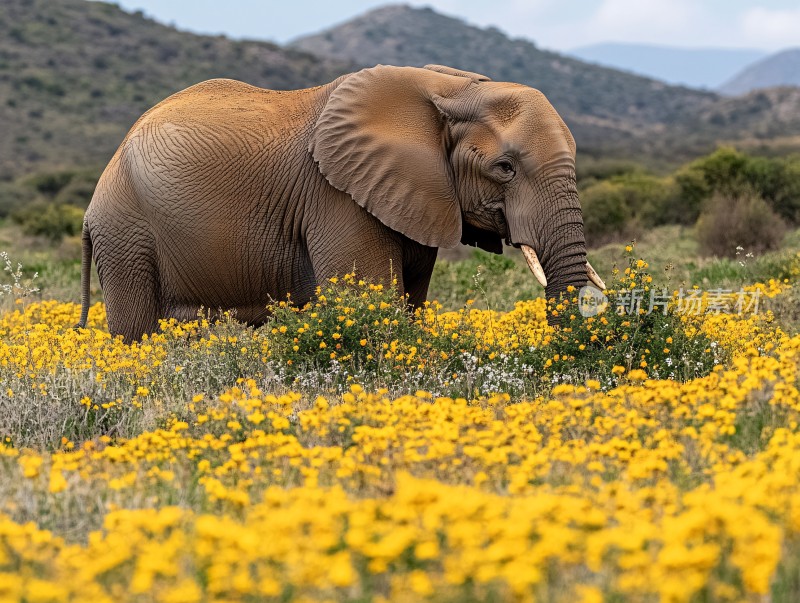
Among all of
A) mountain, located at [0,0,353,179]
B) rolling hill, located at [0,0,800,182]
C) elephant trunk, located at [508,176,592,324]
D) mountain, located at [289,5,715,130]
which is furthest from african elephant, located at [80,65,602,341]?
mountain, located at [289,5,715,130]

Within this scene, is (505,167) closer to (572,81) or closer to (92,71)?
(92,71)

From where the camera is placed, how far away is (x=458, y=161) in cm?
823

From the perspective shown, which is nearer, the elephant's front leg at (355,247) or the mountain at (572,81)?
the elephant's front leg at (355,247)

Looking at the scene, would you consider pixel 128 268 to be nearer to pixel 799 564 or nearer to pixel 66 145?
pixel 799 564

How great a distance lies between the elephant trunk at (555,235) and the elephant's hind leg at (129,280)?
9.39 feet

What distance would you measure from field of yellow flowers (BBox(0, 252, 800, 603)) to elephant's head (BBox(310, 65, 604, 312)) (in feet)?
1.82

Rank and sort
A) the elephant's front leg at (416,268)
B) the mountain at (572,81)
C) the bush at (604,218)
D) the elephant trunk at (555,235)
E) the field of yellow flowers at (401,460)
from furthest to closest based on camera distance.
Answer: the mountain at (572,81)
the bush at (604,218)
the elephant's front leg at (416,268)
the elephant trunk at (555,235)
the field of yellow flowers at (401,460)

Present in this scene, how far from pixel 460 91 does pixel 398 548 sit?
5.40 metres

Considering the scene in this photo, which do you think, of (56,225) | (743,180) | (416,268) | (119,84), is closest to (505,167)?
(416,268)

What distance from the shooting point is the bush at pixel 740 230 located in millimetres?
16625

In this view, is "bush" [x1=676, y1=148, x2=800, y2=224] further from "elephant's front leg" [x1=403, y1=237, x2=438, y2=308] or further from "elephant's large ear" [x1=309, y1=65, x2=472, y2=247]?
"elephant's large ear" [x1=309, y1=65, x2=472, y2=247]

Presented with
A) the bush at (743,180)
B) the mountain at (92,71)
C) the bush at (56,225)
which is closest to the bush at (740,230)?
the bush at (743,180)

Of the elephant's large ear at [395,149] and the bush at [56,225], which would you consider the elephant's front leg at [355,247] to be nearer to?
the elephant's large ear at [395,149]

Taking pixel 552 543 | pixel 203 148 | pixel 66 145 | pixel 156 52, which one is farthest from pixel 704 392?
pixel 156 52
